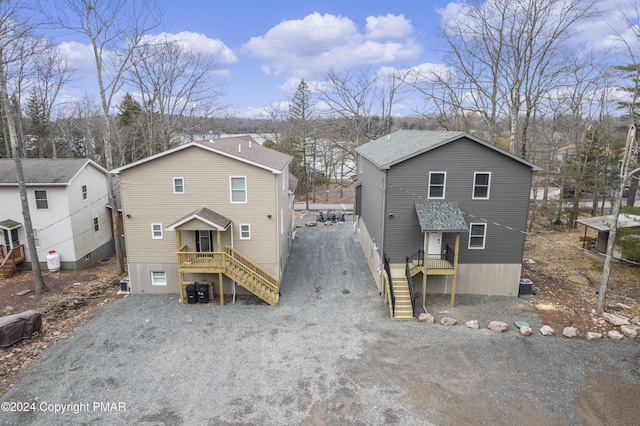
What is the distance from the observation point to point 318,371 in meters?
11.6

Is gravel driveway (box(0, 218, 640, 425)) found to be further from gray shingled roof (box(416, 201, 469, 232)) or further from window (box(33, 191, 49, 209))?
window (box(33, 191, 49, 209))

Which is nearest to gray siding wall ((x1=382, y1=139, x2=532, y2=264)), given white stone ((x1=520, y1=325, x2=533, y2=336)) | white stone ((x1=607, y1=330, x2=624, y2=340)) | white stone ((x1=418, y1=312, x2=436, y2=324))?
white stone ((x1=418, y1=312, x2=436, y2=324))

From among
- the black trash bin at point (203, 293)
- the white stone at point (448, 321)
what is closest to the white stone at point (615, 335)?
the white stone at point (448, 321)

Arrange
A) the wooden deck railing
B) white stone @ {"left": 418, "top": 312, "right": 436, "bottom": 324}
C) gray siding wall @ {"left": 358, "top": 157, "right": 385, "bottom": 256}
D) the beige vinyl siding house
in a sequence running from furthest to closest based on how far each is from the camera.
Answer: gray siding wall @ {"left": 358, "top": 157, "right": 385, "bottom": 256} < the beige vinyl siding house < the wooden deck railing < white stone @ {"left": 418, "top": 312, "right": 436, "bottom": 324}

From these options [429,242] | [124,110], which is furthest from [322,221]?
[124,110]

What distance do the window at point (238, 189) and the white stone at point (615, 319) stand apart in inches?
626

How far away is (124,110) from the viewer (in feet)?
156

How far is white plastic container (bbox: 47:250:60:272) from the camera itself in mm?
20997

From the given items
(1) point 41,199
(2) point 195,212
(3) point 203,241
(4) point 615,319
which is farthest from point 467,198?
(1) point 41,199

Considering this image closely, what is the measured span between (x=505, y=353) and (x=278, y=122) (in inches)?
1752

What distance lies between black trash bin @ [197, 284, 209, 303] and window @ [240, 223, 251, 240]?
275 centimetres

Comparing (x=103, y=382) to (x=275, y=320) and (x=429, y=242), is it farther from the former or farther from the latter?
(x=429, y=242)

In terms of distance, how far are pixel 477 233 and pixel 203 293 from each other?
12.9 meters

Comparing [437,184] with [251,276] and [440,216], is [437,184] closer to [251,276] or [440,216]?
[440,216]
